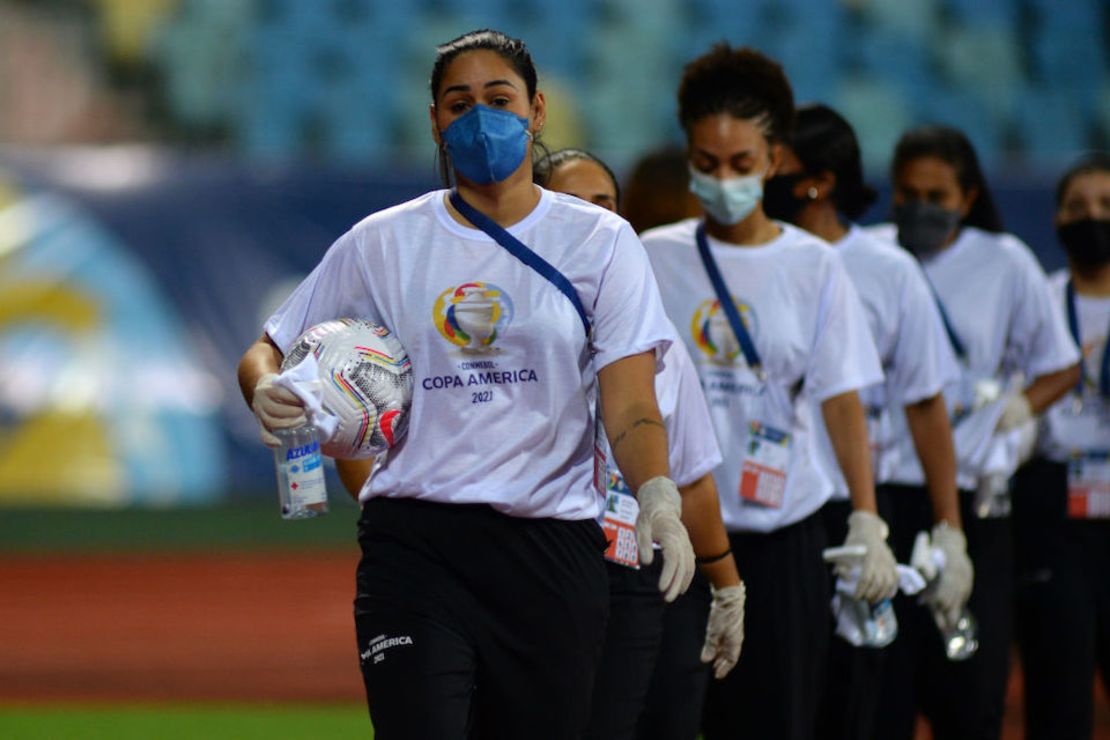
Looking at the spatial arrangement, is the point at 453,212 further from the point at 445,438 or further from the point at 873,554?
the point at 873,554

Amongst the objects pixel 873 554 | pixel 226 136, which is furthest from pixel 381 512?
pixel 226 136

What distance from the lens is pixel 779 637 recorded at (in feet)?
15.4

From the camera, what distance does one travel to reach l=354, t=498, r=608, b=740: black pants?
340 cm

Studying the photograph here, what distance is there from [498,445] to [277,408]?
0.44m

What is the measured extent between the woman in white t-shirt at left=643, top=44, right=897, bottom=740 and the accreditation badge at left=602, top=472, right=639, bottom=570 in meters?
0.40

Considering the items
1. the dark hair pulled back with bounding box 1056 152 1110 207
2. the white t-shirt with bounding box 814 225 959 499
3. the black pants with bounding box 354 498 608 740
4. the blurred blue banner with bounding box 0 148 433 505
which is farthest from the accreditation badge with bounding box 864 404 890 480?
the blurred blue banner with bounding box 0 148 433 505

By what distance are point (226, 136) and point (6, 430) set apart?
3.54 m

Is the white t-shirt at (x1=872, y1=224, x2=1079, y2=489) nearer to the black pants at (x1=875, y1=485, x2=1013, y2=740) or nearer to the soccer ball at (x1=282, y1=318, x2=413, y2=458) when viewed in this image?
the black pants at (x1=875, y1=485, x2=1013, y2=740)

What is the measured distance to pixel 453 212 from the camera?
11.8 ft

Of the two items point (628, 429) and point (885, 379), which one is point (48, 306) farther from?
point (628, 429)

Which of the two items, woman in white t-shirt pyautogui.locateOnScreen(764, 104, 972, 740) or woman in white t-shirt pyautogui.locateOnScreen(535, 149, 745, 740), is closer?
woman in white t-shirt pyautogui.locateOnScreen(535, 149, 745, 740)

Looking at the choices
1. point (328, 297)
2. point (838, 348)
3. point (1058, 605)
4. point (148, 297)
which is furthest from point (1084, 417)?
point (148, 297)

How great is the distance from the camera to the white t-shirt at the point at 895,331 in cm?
535

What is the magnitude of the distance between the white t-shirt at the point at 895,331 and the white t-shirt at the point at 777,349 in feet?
1.65
